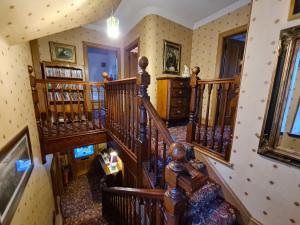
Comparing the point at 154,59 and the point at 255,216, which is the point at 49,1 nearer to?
the point at 154,59

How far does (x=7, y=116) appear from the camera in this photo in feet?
3.60

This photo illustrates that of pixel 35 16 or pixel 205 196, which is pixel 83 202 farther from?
pixel 35 16

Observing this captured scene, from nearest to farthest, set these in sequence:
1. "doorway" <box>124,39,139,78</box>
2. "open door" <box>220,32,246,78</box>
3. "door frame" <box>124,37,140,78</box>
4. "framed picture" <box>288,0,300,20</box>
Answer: "framed picture" <box>288,0,300,20</box> < "open door" <box>220,32,246,78</box> < "door frame" <box>124,37,140,78</box> < "doorway" <box>124,39,139,78</box>

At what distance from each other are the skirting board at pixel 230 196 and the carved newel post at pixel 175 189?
0.91 meters

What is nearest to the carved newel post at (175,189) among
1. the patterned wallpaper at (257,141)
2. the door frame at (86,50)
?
the patterned wallpaper at (257,141)

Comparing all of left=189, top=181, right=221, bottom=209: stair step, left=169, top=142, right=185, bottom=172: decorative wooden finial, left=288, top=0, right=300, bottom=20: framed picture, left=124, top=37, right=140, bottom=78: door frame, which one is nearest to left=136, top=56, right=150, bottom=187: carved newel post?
left=189, top=181, right=221, bottom=209: stair step

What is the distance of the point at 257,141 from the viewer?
123cm

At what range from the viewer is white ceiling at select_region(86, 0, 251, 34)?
263 centimetres

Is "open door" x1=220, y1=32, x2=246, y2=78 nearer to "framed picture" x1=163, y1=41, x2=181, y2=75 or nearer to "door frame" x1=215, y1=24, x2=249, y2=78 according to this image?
"door frame" x1=215, y1=24, x2=249, y2=78

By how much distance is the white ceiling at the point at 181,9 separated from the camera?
2627 millimetres

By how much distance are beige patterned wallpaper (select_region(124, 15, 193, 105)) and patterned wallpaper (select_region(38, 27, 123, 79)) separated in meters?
1.19

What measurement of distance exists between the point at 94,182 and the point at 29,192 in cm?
388

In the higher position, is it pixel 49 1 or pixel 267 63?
pixel 49 1

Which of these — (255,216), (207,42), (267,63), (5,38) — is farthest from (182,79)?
(5,38)
